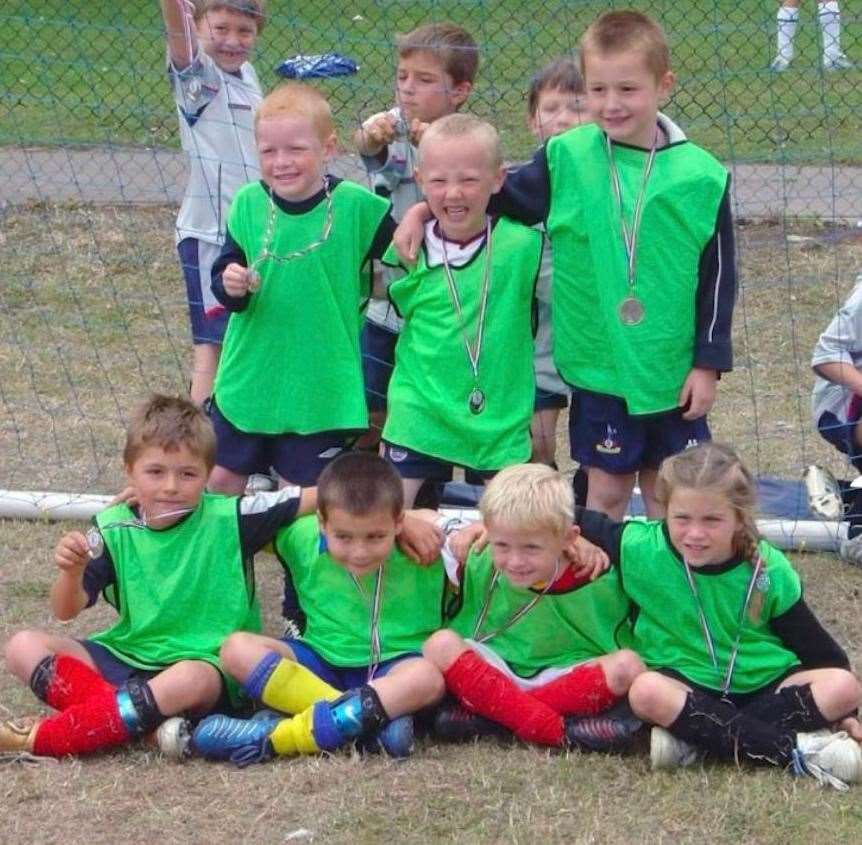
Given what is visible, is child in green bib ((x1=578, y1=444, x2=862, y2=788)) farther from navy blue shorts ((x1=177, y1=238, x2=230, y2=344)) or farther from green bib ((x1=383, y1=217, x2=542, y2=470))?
navy blue shorts ((x1=177, y1=238, x2=230, y2=344))

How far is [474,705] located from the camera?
371 centimetres

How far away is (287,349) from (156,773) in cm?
114

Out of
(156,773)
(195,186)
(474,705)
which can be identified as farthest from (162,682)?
(195,186)

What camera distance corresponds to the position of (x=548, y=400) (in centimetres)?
462

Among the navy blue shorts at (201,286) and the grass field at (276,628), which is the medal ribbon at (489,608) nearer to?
the grass field at (276,628)

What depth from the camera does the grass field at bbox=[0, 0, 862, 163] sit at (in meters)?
10.2

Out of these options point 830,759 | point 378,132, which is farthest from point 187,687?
point 378,132

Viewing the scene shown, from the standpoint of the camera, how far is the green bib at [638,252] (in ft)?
13.4

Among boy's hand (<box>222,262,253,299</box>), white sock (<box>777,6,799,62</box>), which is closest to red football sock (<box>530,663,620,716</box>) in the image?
boy's hand (<box>222,262,253,299</box>)

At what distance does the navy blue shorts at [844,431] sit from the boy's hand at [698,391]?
0.93 m

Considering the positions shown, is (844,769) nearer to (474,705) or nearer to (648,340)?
(474,705)

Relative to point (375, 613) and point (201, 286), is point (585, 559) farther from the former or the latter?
point (201, 286)

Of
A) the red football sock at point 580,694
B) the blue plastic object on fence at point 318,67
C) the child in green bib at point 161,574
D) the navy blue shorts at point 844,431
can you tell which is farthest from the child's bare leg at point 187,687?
the blue plastic object on fence at point 318,67

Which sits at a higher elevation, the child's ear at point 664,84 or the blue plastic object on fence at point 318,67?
the blue plastic object on fence at point 318,67
